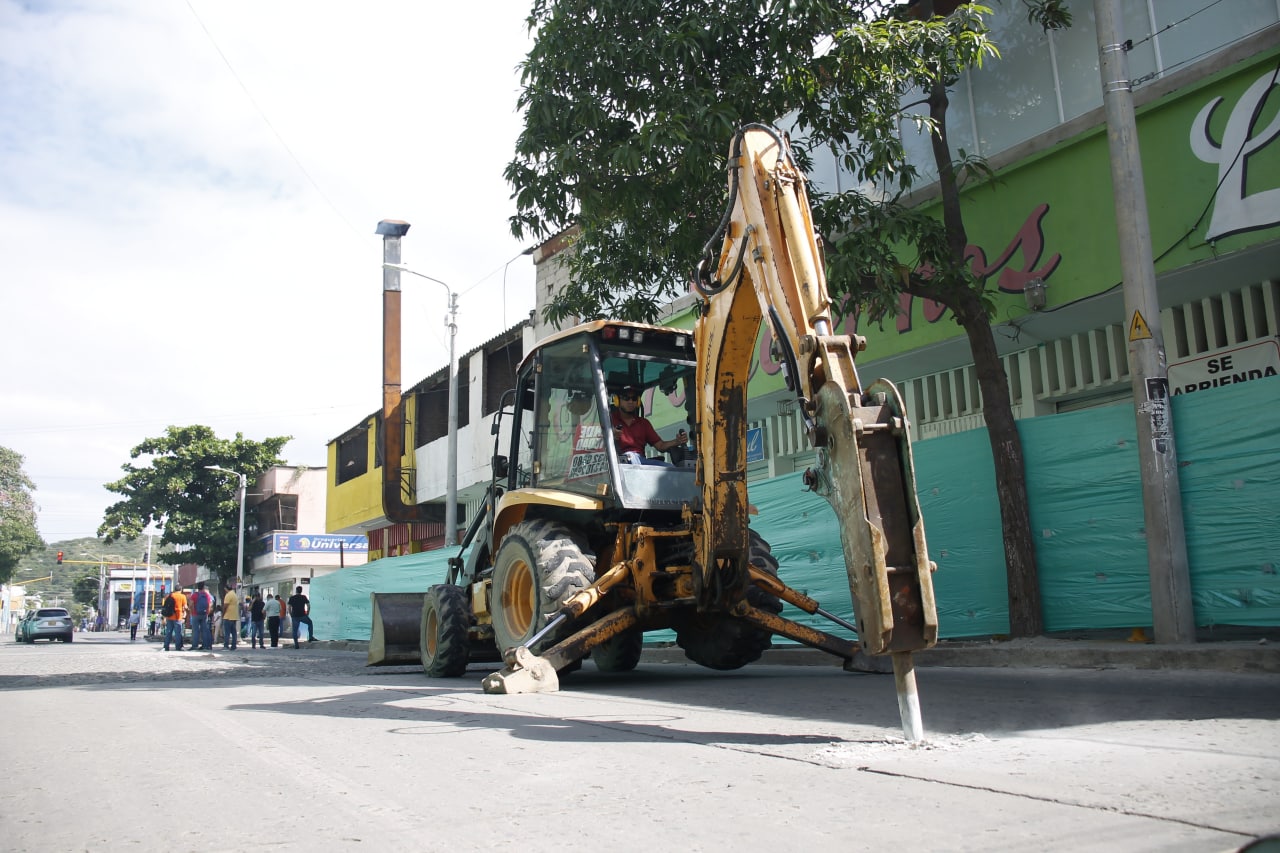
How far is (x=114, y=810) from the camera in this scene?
3.87 m

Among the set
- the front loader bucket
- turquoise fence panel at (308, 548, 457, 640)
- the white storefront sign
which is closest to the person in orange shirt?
turquoise fence panel at (308, 548, 457, 640)

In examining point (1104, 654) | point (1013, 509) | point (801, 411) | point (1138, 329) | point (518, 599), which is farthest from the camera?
point (1013, 509)

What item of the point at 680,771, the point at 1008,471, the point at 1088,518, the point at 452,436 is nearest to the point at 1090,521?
the point at 1088,518

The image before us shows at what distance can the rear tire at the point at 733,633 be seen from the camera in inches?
335

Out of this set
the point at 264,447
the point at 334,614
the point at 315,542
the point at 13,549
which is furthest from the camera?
the point at 13,549

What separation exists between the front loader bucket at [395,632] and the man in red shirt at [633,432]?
4.89 m

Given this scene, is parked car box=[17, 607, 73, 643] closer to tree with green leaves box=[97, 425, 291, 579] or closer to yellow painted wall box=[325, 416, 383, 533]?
tree with green leaves box=[97, 425, 291, 579]

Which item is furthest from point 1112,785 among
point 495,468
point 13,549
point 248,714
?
point 13,549

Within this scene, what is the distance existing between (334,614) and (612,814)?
26.1 m

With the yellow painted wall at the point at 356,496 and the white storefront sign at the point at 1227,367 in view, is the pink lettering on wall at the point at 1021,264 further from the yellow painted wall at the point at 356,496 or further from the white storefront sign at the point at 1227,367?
the yellow painted wall at the point at 356,496

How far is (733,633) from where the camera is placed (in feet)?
29.2

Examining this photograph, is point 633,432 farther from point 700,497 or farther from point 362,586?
point 362,586

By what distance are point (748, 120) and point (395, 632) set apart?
7.45m

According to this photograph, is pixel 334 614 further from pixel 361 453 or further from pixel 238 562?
pixel 238 562
